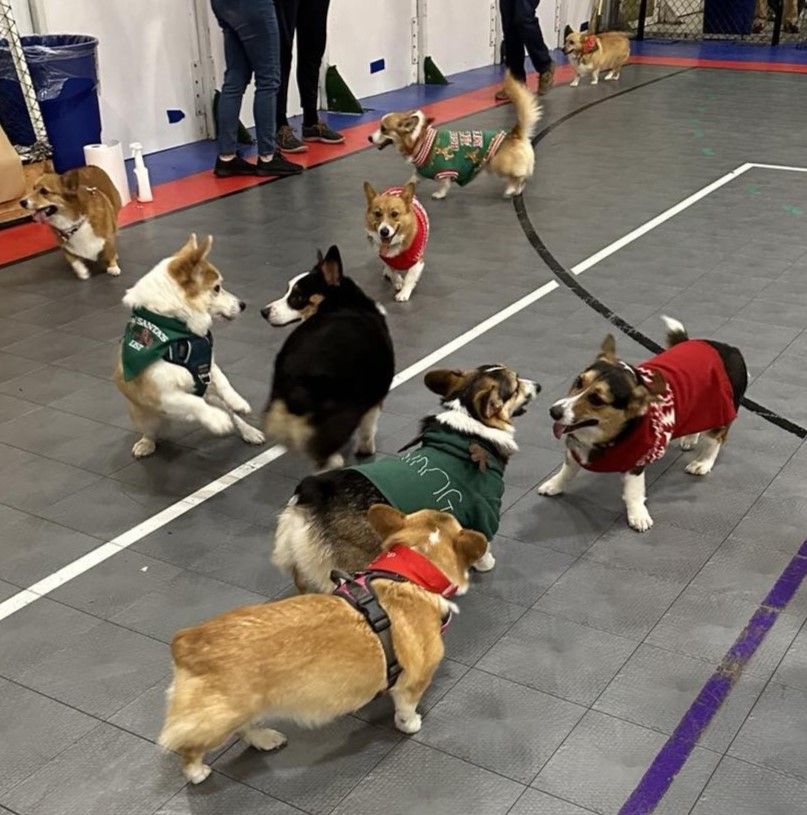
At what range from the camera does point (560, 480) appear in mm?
3234

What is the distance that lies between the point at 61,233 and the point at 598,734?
4.16 metres

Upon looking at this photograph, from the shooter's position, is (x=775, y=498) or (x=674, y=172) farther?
(x=674, y=172)

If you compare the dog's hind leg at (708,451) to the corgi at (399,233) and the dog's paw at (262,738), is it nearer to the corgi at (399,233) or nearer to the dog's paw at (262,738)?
the dog's paw at (262,738)

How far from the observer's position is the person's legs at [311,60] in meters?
7.57

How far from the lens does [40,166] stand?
247 inches

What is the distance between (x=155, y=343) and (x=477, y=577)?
137cm

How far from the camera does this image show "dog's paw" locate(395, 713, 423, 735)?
7.43 feet

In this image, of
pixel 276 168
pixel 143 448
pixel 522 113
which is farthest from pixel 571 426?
pixel 276 168

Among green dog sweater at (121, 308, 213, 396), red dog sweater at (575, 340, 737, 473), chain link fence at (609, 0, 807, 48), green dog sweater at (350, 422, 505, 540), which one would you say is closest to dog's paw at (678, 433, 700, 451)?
red dog sweater at (575, 340, 737, 473)

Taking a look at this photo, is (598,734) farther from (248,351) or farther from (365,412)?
(248,351)

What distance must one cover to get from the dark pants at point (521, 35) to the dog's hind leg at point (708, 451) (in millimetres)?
6734

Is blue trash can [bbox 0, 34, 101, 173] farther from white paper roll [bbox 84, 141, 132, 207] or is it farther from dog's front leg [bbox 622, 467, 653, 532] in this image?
dog's front leg [bbox 622, 467, 653, 532]

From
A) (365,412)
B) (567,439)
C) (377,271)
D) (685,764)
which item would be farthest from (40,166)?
(685,764)

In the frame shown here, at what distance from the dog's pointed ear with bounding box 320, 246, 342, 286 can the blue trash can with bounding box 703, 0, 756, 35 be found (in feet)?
38.5
